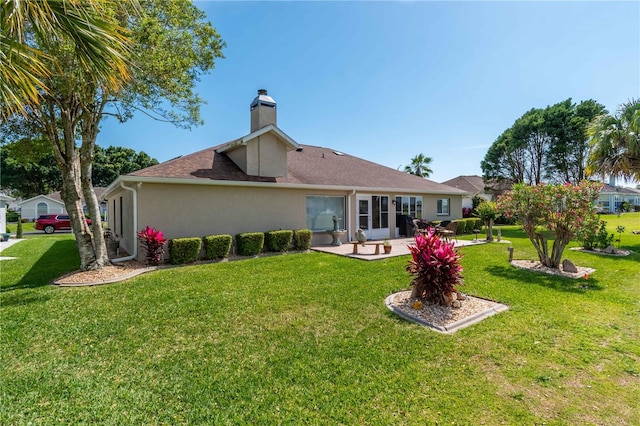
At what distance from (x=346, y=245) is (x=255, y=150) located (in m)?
5.57

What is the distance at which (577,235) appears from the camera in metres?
7.68

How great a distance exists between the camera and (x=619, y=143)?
40.9 feet

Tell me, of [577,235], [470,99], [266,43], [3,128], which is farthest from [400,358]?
[3,128]

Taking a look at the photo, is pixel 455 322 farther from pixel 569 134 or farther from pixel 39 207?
pixel 39 207

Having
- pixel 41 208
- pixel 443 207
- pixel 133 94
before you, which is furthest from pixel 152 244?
pixel 41 208

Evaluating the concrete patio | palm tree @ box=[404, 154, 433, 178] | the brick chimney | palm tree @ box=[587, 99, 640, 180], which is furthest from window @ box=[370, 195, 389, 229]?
palm tree @ box=[404, 154, 433, 178]

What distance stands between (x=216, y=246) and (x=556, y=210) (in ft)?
33.0

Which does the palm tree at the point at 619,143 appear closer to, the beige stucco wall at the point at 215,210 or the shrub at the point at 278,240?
the beige stucco wall at the point at 215,210

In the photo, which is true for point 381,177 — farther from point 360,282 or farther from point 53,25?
point 53,25

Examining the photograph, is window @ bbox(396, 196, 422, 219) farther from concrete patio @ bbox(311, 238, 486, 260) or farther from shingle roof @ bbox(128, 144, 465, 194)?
concrete patio @ bbox(311, 238, 486, 260)

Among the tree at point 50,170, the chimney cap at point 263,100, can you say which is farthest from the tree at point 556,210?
the tree at point 50,170

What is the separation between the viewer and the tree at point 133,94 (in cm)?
750

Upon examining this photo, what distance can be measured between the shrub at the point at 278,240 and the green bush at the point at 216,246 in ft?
5.23

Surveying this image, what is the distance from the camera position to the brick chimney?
42.8 ft
